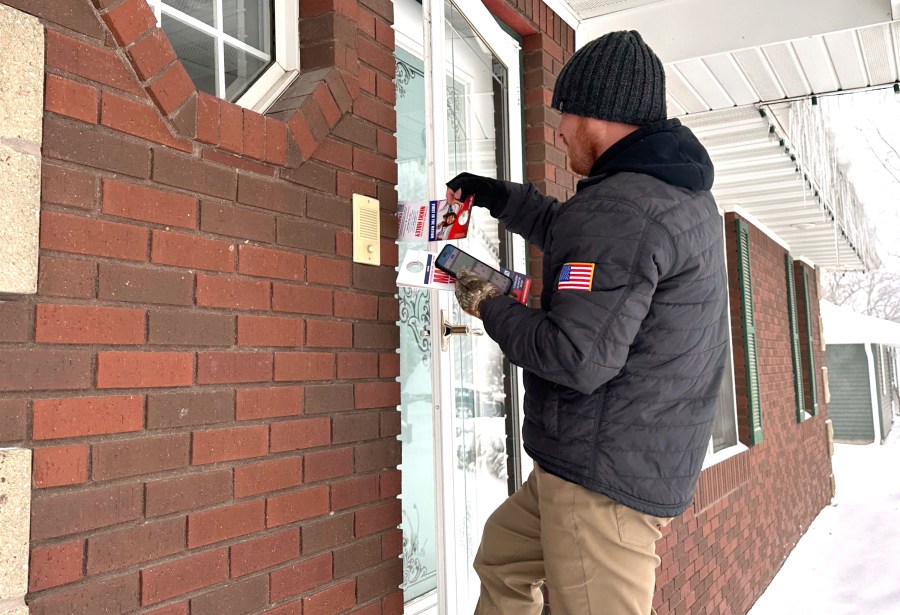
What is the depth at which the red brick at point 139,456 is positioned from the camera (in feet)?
4.71

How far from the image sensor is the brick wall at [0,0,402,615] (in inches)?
54.3

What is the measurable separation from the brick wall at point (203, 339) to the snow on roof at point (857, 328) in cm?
1679

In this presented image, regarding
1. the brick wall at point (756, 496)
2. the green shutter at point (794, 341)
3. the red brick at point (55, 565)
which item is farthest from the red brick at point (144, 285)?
the green shutter at point (794, 341)

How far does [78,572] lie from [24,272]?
565 millimetres

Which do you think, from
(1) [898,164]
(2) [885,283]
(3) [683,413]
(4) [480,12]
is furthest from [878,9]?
(2) [885,283]

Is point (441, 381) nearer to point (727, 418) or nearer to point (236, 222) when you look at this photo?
point (236, 222)

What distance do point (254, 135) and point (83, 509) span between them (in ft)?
2.99

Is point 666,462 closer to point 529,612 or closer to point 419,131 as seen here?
point 529,612

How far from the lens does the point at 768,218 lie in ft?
26.5

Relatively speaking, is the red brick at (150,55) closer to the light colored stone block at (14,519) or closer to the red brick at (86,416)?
the red brick at (86,416)

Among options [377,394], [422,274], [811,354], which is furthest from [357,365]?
[811,354]

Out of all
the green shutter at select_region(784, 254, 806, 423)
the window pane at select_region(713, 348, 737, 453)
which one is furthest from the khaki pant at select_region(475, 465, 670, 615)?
the green shutter at select_region(784, 254, 806, 423)

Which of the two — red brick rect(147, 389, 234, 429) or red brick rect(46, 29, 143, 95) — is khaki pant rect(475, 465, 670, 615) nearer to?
red brick rect(147, 389, 234, 429)

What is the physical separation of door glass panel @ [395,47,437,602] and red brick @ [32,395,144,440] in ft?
A: 4.30
